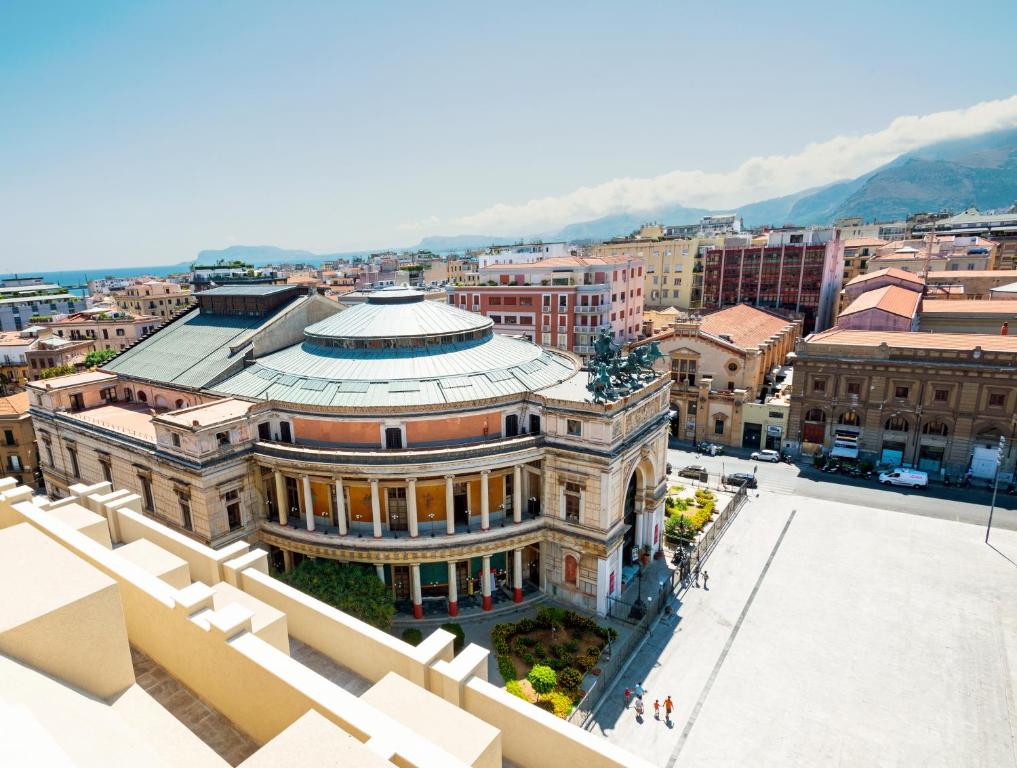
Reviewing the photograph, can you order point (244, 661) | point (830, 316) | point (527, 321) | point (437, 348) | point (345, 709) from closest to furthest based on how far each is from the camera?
point (345, 709)
point (244, 661)
point (437, 348)
point (527, 321)
point (830, 316)

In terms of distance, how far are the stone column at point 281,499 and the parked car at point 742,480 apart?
176 ft

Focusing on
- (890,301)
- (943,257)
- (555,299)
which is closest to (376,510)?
(555,299)

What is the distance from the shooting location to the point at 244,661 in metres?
13.5

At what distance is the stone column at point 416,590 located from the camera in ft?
149

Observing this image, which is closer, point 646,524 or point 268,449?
point 268,449

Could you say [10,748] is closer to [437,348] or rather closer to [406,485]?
[406,485]

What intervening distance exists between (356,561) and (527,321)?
67.4 m

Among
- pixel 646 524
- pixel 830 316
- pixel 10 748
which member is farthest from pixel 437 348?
pixel 830 316

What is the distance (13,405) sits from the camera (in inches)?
2815

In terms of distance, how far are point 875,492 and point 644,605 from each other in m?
40.2

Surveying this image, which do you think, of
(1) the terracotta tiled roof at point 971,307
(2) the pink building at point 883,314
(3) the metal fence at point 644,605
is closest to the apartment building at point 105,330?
(3) the metal fence at point 644,605

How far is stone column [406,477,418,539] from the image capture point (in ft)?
143

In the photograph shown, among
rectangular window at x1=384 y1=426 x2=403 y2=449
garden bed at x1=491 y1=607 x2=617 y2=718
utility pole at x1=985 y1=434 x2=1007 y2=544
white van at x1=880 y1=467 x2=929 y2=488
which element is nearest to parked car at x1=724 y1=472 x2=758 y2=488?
white van at x1=880 y1=467 x2=929 y2=488

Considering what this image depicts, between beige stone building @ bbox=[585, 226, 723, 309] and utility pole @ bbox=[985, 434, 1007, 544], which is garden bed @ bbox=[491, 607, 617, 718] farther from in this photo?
beige stone building @ bbox=[585, 226, 723, 309]
